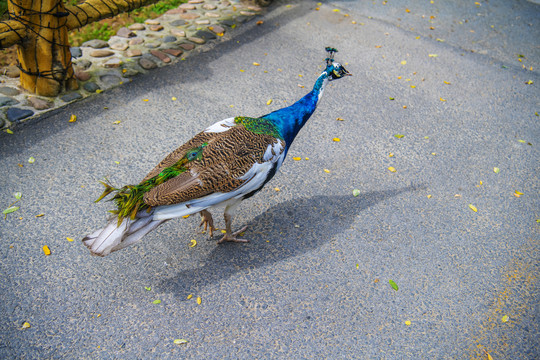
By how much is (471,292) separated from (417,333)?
2.09ft

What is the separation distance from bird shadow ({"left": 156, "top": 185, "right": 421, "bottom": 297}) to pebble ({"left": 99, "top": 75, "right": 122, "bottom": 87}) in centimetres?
257

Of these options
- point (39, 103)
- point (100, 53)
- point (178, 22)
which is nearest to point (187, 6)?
point (178, 22)

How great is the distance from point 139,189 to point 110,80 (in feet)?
8.62

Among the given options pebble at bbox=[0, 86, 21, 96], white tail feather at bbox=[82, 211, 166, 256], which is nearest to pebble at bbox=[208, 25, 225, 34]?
pebble at bbox=[0, 86, 21, 96]

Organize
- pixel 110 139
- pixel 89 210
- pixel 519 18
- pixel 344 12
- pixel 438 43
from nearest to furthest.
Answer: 1. pixel 89 210
2. pixel 110 139
3. pixel 438 43
4. pixel 344 12
5. pixel 519 18

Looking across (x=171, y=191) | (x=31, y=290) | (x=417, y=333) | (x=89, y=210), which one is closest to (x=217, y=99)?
(x=89, y=210)

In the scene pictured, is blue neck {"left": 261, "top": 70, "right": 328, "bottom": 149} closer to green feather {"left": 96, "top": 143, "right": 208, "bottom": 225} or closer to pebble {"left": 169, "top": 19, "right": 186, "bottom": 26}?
green feather {"left": 96, "top": 143, "right": 208, "bottom": 225}

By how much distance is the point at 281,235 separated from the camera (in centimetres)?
349

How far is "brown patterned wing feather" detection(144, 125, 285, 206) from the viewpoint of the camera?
277cm

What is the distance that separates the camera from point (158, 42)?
5695 millimetres

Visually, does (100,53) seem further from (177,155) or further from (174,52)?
(177,155)

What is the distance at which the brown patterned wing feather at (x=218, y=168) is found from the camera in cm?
277

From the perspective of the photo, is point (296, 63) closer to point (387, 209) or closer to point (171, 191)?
point (387, 209)

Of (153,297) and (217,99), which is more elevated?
(217,99)
